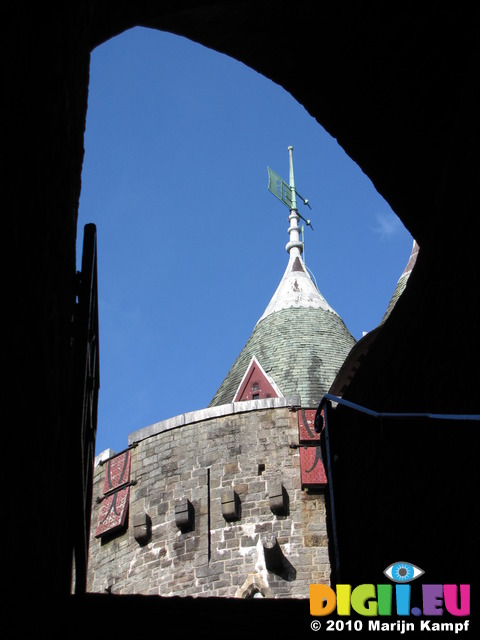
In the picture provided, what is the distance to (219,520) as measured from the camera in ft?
58.0

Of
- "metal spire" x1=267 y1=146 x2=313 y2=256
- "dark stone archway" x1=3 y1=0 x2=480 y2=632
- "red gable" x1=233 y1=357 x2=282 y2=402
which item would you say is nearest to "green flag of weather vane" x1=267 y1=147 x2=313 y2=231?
"metal spire" x1=267 y1=146 x2=313 y2=256

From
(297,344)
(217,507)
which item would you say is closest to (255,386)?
(297,344)

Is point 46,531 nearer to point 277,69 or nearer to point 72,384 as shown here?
point 72,384

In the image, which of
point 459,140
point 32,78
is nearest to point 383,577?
point 459,140

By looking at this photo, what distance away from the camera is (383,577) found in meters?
4.54

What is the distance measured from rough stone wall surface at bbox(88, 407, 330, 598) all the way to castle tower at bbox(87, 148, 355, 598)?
17mm

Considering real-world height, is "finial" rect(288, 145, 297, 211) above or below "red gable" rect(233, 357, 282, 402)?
above

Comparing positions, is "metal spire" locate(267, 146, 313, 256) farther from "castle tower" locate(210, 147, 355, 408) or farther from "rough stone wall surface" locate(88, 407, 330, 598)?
"rough stone wall surface" locate(88, 407, 330, 598)

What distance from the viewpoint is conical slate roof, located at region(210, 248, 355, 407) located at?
869 inches

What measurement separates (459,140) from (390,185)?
6.01 feet

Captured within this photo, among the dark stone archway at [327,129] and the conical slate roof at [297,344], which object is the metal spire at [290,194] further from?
the dark stone archway at [327,129]

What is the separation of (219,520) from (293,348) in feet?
21.7

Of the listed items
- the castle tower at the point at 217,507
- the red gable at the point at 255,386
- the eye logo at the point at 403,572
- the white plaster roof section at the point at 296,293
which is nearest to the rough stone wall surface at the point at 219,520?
the castle tower at the point at 217,507

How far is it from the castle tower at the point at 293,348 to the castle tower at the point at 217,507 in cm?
140
